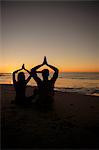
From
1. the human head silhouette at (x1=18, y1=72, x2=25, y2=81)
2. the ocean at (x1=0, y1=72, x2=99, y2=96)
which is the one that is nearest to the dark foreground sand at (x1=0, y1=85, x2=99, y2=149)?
the human head silhouette at (x1=18, y1=72, x2=25, y2=81)

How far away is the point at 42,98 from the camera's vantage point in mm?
8094

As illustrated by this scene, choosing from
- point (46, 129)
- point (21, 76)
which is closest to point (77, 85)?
point (21, 76)

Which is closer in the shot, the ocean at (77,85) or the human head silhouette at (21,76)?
the human head silhouette at (21,76)

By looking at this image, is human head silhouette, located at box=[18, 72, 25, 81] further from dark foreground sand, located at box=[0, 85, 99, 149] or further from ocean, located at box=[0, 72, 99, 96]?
ocean, located at box=[0, 72, 99, 96]

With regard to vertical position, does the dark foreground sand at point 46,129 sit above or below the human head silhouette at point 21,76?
below

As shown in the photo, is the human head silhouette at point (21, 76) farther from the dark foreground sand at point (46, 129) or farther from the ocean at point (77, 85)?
the ocean at point (77, 85)

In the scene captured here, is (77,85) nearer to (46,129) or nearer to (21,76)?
(21,76)

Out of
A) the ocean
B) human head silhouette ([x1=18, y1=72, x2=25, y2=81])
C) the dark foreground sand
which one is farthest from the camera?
the ocean

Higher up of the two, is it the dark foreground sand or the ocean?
the ocean

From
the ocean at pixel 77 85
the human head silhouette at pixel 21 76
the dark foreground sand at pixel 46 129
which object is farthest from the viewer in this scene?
the ocean at pixel 77 85

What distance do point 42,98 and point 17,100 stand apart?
146 centimetres

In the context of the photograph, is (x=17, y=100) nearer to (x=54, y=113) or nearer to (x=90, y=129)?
(x=54, y=113)

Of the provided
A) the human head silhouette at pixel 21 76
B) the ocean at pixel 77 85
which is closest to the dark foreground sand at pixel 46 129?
the human head silhouette at pixel 21 76

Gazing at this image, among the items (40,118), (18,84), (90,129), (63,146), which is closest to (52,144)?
(63,146)
